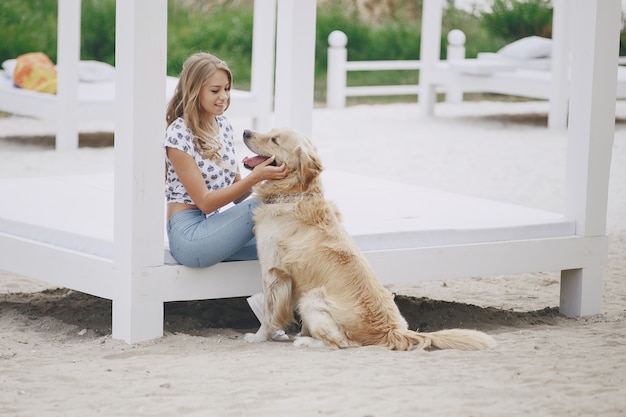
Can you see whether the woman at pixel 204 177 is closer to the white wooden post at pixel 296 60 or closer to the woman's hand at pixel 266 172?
the woman's hand at pixel 266 172

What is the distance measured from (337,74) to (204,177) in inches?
422

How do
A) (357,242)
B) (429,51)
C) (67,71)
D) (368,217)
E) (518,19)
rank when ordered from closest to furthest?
(357,242) < (368,217) < (67,71) < (429,51) < (518,19)

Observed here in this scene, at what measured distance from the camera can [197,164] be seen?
184 inches

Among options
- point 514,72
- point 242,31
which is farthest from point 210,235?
point 242,31

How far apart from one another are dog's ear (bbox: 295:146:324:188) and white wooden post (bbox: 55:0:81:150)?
6.69m

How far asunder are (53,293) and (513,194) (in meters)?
4.51

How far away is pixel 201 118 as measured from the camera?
A: 4734 millimetres

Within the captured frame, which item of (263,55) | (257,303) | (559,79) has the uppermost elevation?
(263,55)

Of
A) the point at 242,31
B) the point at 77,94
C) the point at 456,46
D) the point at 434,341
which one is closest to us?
the point at 434,341

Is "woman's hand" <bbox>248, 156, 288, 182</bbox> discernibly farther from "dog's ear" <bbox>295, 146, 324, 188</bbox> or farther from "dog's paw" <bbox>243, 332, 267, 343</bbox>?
"dog's paw" <bbox>243, 332, 267, 343</bbox>

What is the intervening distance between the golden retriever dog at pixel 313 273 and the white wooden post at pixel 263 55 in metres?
5.87

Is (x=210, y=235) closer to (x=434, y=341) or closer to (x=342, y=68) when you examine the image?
(x=434, y=341)

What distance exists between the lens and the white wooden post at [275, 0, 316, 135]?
17.0 feet

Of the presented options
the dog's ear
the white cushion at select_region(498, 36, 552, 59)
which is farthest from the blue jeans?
the white cushion at select_region(498, 36, 552, 59)
